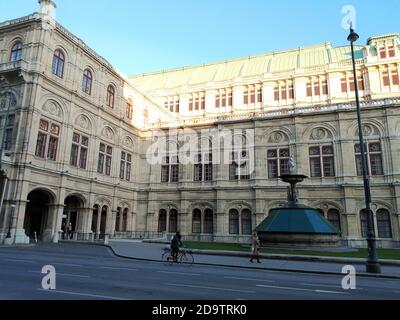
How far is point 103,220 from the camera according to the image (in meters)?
38.8

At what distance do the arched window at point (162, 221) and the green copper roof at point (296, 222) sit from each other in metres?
18.9

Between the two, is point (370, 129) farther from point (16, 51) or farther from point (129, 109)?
point (16, 51)

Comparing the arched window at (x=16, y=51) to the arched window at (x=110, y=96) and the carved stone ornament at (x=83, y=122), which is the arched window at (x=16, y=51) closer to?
the carved stone ornament at (x=83, y=122)

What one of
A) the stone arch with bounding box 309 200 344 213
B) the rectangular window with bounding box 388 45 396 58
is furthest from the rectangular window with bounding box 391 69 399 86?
the stone arch with bounding box 309 200 344 213

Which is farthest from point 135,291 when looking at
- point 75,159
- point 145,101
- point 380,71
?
point 380,71

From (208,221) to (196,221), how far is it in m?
1.59

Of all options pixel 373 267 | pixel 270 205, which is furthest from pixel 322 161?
pixel 373 267

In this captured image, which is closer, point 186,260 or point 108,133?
point 186,260

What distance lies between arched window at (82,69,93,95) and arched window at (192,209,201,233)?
19.6m

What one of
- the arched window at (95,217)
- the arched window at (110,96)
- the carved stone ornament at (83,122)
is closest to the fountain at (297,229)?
the arched window at (95,217)

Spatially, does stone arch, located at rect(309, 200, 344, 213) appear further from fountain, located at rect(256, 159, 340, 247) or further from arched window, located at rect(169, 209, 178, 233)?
arched window, located at rect(169, 209, 178, 233)

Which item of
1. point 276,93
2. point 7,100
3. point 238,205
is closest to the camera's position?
point 7,100

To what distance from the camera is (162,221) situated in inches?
1688

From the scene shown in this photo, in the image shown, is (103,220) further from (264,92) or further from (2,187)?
(264,92)
